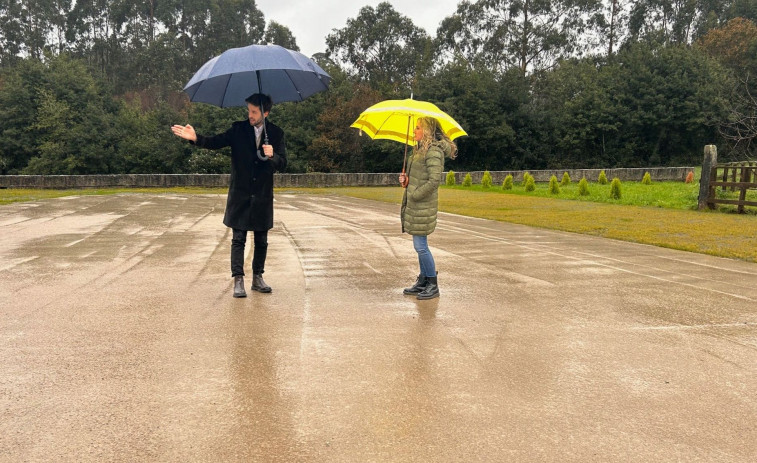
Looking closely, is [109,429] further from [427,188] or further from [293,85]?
[293,85]

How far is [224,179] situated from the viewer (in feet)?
108

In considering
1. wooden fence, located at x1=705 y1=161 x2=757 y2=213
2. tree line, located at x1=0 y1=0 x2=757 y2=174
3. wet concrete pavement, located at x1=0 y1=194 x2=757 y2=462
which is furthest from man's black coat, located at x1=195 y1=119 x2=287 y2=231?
tree line, located at x1=0 y1=0 x2=757 y2=174

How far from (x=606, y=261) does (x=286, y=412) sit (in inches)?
260

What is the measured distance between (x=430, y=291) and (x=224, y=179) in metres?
28.8

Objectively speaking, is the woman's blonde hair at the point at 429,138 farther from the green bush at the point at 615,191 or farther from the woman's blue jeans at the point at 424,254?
the green bush at the point at 615,191

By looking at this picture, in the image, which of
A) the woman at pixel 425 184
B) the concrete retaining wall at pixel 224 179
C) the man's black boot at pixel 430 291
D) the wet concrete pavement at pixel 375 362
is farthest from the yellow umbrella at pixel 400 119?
the concrete retaining wall at pixel 224 179

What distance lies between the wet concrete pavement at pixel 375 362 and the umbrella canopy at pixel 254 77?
2.20m

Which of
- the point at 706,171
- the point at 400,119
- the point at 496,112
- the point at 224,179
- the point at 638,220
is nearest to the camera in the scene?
the point at 400,119

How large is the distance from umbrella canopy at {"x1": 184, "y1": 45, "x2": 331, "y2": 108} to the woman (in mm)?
1339

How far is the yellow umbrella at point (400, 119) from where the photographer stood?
577cm

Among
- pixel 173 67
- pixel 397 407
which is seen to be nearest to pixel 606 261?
pixel 397 407

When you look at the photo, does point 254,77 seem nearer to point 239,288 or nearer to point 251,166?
point 251,166

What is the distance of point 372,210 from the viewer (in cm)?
1727

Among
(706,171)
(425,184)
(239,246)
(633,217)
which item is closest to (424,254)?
(425,184)
